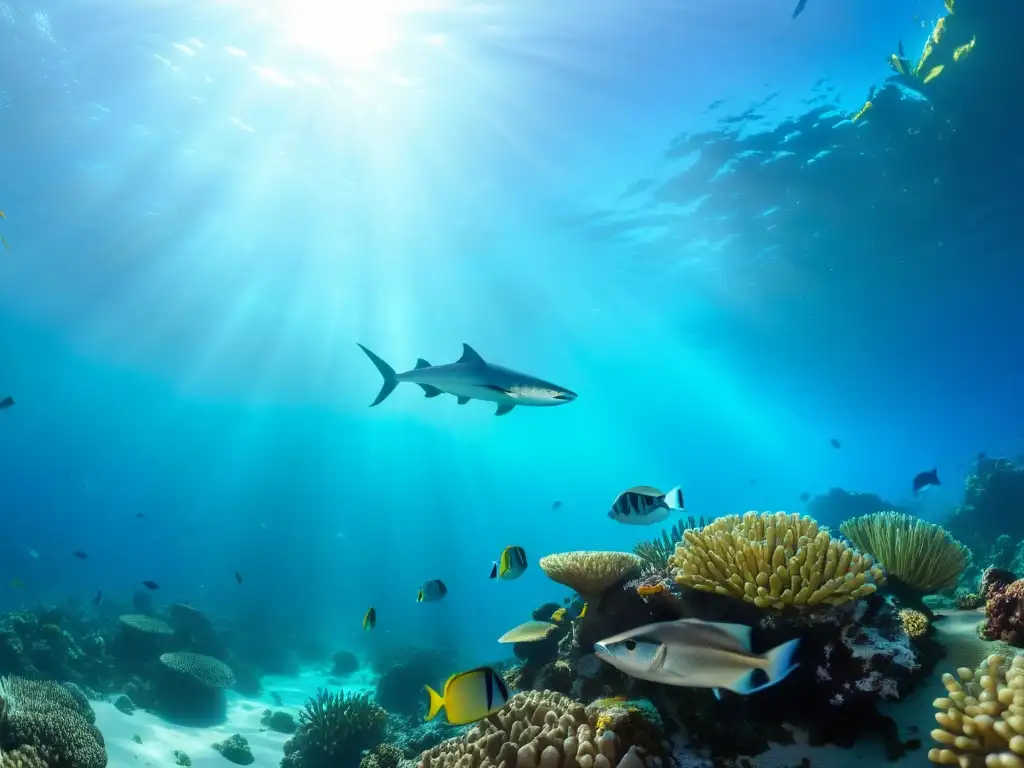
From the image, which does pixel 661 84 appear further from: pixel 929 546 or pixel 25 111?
pixel 25 111

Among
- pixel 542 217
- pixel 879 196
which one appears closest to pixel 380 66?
pixel 542 217

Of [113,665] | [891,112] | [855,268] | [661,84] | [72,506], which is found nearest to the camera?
[113,665]

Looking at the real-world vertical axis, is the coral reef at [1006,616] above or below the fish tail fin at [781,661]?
above

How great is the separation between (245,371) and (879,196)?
61054mm

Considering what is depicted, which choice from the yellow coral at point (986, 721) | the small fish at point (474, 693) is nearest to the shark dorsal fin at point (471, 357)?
the small fish at point (474, 693)

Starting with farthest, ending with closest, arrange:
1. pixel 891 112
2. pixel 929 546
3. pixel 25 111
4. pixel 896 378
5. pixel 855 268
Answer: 1. pixel 896 378
2. pixel 855 268
3. pixel 25 111
4. pixel 891 112
5. pixel 929 546

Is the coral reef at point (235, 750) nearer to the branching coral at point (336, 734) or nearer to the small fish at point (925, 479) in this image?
the branching coral at point (336, 734)

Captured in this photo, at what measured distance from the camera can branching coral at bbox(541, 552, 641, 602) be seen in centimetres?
489

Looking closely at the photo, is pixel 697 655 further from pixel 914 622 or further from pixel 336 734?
pixel 336 734

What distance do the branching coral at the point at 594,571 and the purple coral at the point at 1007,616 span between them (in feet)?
8.85

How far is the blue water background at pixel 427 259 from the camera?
20.2 meters

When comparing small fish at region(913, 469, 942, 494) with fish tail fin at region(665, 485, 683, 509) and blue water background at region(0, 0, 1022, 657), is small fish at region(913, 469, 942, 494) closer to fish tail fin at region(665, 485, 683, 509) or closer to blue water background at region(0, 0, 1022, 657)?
fish tail fin at region(665, 485, 683, 509)

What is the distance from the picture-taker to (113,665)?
48.0ft

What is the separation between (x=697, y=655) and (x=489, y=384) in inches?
167
